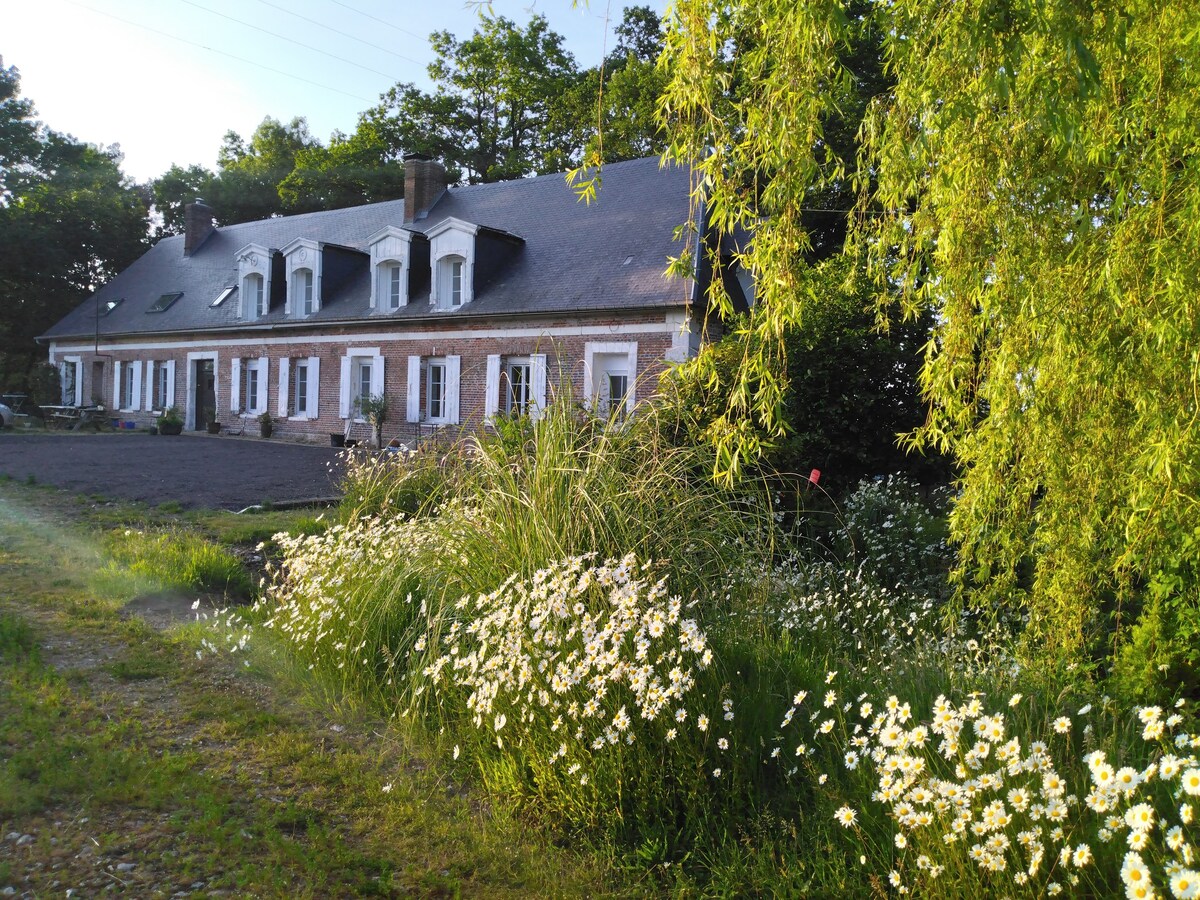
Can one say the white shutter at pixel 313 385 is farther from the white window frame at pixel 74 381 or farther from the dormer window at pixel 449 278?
the white window frame at pixel 74 381

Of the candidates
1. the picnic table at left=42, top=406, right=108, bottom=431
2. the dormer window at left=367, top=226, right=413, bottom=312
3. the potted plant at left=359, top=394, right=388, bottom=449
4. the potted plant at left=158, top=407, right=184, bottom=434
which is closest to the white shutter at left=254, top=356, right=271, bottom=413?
the potted plant at left=158, top=407, right=184, bottom=434

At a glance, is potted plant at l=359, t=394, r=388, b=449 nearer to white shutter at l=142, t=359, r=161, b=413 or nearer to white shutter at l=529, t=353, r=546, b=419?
white shutter at l=142, t=359, r=161, b=413

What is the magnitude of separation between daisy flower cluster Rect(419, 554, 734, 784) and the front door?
25.7m

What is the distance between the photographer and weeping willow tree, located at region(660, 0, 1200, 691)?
3117 mm

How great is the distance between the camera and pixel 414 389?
20703 millimetres

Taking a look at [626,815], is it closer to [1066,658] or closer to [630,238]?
[1066,658]

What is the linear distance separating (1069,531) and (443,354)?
1779 centimetres

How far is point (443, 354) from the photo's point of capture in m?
20.4

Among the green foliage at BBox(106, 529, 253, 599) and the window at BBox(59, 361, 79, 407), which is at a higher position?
the window at BBox(59, 361, 79, 407)

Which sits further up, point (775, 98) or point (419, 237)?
point (419, 237)

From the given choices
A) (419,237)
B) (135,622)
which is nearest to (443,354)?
(419,237)

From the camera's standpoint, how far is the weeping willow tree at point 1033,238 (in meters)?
3.12

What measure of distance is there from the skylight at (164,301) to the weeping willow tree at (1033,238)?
92.5 feet

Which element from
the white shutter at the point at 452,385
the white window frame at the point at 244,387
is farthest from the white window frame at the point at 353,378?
the white window frame at the point at 244,387
